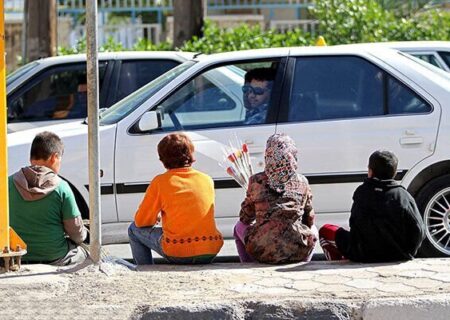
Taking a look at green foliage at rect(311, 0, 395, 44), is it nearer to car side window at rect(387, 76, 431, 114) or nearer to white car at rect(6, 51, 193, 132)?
white car at rect(6, 51, 193, 132)

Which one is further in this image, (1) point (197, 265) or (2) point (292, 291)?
(1) point (197, 265)

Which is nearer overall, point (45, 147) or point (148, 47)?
point (45, 147)

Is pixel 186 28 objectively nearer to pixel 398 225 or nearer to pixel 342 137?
pixel 342 137

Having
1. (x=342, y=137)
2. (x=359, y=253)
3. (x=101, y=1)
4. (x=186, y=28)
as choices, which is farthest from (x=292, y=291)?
(x=101, y=1)

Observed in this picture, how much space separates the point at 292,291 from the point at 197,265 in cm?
112

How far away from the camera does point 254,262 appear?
23.9 ft

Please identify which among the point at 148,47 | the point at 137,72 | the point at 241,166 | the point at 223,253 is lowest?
the point at 223,253

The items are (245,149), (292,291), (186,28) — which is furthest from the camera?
(186,28)

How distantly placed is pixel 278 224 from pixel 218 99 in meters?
2.15

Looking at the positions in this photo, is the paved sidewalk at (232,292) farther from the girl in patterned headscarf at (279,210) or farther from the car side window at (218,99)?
the car side window at (218,99)

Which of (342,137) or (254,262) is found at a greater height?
(342,137)

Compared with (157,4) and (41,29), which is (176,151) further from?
(157,4)

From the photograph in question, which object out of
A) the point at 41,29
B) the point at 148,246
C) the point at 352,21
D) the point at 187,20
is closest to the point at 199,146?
the point at 148,246

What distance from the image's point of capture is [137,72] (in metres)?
11.6
